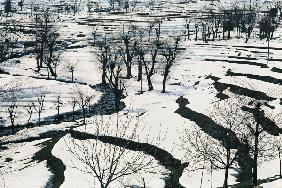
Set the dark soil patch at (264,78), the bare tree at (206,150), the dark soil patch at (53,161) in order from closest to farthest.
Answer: the bare tree at (206,150), the dark soil patch at (53,161), the dark soil patch at (264,78)

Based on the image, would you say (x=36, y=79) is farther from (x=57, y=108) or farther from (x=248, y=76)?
(x=248, y=76)

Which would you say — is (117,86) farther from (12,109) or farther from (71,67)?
(71,67)

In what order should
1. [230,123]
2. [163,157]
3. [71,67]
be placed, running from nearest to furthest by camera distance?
1. [230,123]
2. [163,157]
3. [71,67]

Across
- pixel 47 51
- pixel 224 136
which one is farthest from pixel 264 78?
pixel 47 51

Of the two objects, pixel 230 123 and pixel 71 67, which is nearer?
pixel 230 123

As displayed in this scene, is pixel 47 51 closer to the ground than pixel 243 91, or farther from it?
farther from it

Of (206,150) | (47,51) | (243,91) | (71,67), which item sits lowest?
(206,150)

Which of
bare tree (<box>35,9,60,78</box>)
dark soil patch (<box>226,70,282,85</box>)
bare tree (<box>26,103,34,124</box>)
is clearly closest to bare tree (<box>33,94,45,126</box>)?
bare tree (<box>26,103,34,124</box>)

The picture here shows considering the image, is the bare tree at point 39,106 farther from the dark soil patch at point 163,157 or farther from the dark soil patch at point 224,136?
the dark soil patch at point 224,136

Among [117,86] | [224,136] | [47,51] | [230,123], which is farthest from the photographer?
[47,51]

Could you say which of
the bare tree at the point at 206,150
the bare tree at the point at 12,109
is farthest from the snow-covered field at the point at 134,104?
the bare tree at the point at 12,109

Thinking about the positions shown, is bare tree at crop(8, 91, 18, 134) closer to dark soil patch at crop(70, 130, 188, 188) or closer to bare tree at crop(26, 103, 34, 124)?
bare tree at crop(26, 103, 34, 124)
